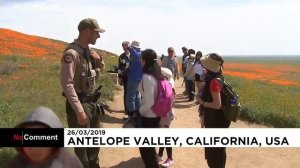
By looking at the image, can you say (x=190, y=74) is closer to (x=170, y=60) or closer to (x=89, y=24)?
(x=170, y=60)

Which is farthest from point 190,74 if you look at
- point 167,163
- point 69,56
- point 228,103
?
point 69,56

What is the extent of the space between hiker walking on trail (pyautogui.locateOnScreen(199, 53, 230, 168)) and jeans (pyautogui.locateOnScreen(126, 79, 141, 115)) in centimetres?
370

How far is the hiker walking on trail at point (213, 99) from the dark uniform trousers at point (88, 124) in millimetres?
1423

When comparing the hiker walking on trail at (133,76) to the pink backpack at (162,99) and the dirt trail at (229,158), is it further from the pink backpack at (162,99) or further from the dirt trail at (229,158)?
the pink backpack at (162,99)

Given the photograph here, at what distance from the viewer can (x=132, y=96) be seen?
9.31 meters

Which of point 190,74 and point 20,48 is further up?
point 20,48

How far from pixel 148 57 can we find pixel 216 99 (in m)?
1.03

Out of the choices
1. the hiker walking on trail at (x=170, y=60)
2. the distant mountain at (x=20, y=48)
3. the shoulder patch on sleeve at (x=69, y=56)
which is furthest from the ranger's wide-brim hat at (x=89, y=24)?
the distant mountain at (x=20, y=48)

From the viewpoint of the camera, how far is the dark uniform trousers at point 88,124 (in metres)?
5.03

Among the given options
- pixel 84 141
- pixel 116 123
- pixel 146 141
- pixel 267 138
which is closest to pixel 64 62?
pixel 84 141

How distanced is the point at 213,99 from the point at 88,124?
1603mm

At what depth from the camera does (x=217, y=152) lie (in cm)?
558

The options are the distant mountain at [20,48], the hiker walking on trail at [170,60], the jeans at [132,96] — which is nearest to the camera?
the jeans at [132,96]

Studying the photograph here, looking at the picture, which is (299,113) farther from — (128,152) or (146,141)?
(146,141)
